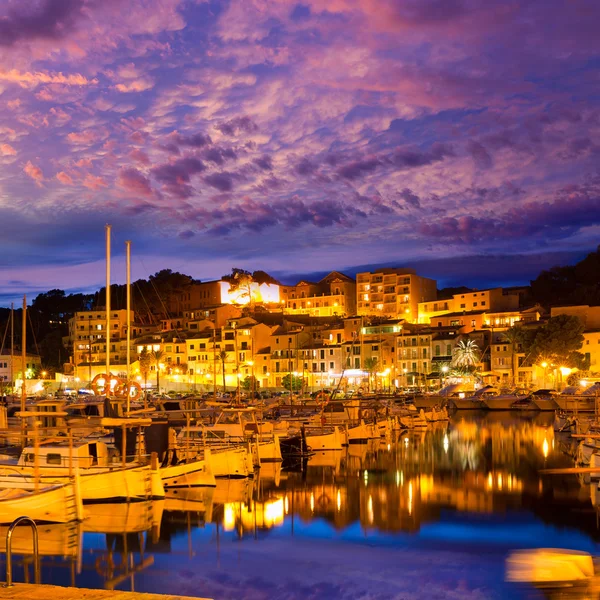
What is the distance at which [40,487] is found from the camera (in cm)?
2095

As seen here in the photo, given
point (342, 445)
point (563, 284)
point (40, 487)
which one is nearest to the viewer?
point (40, 487)

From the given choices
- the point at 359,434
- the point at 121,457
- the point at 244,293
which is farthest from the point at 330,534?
the point at 244,293

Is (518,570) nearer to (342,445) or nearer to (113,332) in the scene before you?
(342,445)

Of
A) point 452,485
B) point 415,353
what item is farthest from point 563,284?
point 452,485

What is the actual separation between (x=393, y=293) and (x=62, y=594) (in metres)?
104

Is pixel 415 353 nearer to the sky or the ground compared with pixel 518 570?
nearer to the sky

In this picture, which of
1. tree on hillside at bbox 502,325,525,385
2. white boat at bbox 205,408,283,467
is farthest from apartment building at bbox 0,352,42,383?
white boat at bbox 205,408,283,467

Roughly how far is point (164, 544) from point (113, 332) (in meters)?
93.9

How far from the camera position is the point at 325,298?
119 metres

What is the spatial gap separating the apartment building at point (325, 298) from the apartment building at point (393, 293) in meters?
2.44

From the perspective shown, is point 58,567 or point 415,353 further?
point 415,353

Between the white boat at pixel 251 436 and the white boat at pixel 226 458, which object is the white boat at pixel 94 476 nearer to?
the white boat at pixel 226 458

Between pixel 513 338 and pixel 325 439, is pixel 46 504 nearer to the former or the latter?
pixel 325 439

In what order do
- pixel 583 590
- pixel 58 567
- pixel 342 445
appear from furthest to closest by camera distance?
pixel 342 445 → pixel 58 567 → pixel 583 590
